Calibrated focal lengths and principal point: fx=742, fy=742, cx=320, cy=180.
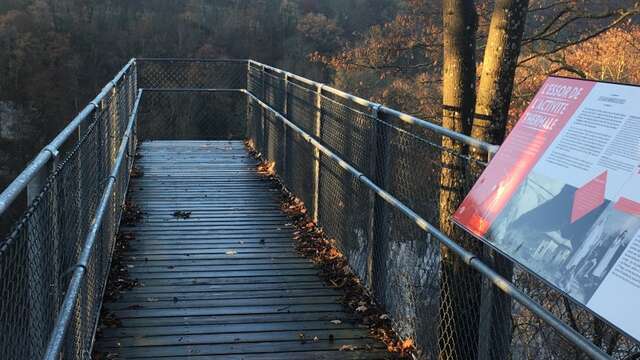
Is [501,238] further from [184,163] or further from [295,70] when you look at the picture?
[295,70]

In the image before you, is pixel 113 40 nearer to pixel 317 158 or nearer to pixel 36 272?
pixel 317 158

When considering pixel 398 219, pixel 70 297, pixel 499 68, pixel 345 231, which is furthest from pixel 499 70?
pixel 70 297

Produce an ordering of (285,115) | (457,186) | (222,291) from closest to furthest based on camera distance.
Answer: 1. (457,186)
2. (222,291)
3. (285,115)

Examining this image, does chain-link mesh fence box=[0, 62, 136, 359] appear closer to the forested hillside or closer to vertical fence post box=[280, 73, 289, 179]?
vertical fence post box=[280, 73, 289, 179]

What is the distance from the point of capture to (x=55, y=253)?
3.33 metres

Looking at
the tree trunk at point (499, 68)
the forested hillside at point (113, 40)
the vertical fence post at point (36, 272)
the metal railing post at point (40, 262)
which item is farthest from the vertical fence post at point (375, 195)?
the forested hillside at point (113, 40)

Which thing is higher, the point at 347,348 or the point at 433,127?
the point at 433,127

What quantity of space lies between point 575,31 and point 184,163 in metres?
10.4

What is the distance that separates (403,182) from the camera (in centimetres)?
614

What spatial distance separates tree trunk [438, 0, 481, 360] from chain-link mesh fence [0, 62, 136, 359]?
7.07ft

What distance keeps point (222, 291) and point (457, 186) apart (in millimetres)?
2194

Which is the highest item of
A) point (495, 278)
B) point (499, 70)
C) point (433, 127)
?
point (499, 70)

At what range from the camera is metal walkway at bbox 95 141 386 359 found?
515cm

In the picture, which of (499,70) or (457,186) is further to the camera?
(499,70)
